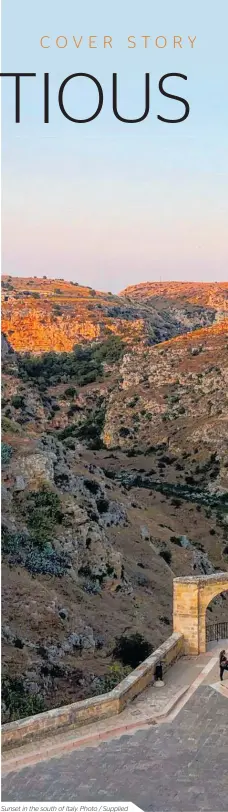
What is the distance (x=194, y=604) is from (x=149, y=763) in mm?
4556

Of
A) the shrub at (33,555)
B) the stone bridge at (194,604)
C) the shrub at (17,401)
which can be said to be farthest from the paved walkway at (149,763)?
the shrub at (17,401)

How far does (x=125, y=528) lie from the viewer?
36.0m

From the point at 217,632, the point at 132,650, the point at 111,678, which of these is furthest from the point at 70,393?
the point at 217,632

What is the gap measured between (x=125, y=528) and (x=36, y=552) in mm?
7922

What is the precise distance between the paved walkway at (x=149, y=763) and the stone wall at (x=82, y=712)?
17cm

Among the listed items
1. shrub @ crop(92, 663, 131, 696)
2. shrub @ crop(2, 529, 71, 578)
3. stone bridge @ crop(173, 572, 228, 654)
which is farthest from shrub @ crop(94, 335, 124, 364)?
stone bridge @ crop(173, 572, 228, 654)

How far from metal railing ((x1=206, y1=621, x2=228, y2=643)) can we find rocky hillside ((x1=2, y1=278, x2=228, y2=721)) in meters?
4.29

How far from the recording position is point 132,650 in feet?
80.6

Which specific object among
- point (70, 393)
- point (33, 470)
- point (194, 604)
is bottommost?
point (194, 604)

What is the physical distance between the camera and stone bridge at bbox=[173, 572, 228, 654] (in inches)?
644

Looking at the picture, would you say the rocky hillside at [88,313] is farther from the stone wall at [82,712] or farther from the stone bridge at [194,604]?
the stone wall at [82,712]

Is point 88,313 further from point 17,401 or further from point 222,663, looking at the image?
point 222,663


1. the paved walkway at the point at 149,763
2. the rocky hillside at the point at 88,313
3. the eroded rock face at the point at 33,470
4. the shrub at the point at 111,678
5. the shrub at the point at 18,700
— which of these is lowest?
the shrub at the point at 111,678

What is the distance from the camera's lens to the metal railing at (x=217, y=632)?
1799cm
